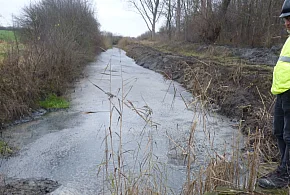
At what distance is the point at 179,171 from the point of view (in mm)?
4531

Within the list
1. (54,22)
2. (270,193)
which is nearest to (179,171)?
(270,193)

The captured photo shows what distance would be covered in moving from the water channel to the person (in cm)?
75

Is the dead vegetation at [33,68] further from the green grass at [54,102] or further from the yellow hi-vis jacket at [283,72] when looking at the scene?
the yellow hi-vis jacket at [283,72]

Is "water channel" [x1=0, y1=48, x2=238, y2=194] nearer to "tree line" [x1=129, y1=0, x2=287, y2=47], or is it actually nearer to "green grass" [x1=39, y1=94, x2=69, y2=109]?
"green grass" [x1=39, y1=94, x2=69, y2=109]

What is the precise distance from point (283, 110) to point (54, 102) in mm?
6788

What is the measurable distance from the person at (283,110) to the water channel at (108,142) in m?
0.75

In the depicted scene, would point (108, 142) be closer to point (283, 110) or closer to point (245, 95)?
point (283, 110)

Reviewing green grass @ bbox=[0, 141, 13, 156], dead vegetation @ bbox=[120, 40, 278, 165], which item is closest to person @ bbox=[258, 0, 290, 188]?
dead vegetation @ bbox=[120, 40, 278, 165]

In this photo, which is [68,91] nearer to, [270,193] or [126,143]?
[126,143]

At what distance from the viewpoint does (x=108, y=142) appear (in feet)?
19.1

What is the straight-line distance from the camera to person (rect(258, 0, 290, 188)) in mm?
2596

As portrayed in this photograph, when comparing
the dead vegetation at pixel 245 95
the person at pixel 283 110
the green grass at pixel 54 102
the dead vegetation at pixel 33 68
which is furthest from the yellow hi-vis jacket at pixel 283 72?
the green grass at pixel 54 102

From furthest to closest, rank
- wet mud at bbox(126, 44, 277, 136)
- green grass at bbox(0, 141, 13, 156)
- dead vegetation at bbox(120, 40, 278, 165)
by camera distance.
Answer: wet mud at bbox(126, 44, 277, 136) < dead vegetation at bbox(120, 40, 278, 165) < green grass at bbox(0, 141, 13, 156)

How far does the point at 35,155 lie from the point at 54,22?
8.44 m
